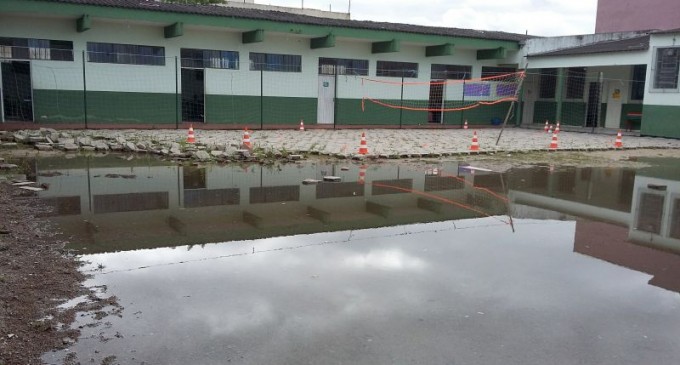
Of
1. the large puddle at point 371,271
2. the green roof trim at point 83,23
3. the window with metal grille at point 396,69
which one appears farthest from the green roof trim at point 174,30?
the large puddle at point 371,271

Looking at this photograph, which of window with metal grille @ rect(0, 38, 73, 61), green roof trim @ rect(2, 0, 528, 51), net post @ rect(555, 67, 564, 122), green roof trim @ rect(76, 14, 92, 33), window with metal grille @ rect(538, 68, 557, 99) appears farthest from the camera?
window with metal grille @ rect(538, 68, 557, 99)

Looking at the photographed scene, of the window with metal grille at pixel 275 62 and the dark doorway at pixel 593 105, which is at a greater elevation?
the window with metal grille at pixel 275 62

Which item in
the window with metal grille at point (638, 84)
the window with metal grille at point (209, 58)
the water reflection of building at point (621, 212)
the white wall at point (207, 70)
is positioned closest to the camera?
the water reflection of building at point (621, 212)

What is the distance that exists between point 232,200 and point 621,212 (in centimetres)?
648

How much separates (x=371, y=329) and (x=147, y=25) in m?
20.9

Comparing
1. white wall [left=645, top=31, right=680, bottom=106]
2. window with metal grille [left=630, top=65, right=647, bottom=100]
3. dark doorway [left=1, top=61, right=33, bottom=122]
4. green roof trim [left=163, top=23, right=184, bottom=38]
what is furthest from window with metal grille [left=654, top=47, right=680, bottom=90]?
dark doorway [left=1, top=61, right=33, bottom=122]

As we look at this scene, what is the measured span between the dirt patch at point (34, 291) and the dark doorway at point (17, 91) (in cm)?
1524

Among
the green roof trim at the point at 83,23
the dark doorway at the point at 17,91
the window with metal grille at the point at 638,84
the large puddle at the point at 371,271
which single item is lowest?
the large puddle at the point at 371,271

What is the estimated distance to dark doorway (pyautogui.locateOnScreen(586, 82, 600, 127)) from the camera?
1174 inches

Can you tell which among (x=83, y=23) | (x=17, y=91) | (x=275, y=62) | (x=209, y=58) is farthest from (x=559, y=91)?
(x=17, y=91)

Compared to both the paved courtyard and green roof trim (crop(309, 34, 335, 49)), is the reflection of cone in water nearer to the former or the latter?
the paved courtyard

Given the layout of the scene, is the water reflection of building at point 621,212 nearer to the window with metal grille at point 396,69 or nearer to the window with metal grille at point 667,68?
the window with metal grille at point 667,68

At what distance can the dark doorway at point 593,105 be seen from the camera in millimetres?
29828

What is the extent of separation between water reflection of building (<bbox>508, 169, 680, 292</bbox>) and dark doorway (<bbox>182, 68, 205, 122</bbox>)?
1559 cm
